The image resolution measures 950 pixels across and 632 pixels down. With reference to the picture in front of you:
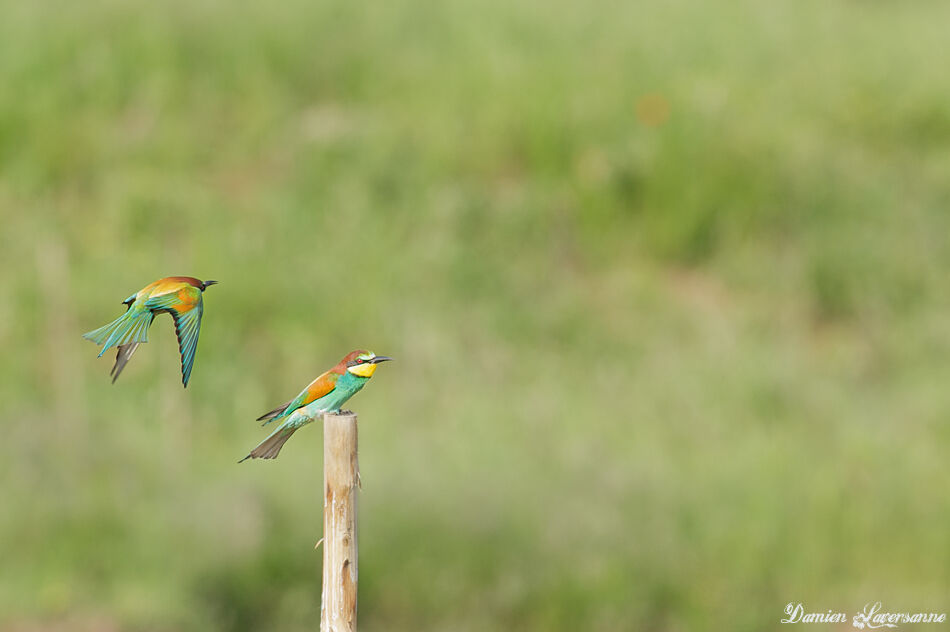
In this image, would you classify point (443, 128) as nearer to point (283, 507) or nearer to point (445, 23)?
point (445, 23)

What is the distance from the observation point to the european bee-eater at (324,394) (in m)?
2.18

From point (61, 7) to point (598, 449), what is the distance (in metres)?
5.89

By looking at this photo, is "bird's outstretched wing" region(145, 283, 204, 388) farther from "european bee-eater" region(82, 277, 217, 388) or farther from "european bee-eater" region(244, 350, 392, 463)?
"european bee-eater" region(244, 350, 392, 463)

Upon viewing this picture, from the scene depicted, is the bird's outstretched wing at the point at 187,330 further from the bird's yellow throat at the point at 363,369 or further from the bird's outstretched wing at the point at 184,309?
the bird's yellow throat at the point at 363,369

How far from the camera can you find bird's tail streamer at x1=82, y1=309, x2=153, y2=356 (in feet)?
6.25

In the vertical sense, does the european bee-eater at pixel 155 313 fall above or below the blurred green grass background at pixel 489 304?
below

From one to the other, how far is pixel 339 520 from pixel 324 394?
0.35 metres

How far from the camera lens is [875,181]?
32.7 feet

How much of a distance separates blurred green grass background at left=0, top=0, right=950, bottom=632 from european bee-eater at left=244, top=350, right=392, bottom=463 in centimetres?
369

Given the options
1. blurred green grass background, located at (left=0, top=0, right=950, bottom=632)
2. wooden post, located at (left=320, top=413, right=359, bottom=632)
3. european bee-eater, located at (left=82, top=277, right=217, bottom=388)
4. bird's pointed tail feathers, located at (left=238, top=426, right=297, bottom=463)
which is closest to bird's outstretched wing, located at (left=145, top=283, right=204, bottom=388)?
european bee-eater, located at (left=82, top=277, right=217, bottom=388)

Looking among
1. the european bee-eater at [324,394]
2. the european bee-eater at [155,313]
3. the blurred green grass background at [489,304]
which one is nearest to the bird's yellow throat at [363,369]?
the european bee-eater at [324,394]

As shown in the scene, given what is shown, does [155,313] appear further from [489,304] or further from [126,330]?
[489,304]

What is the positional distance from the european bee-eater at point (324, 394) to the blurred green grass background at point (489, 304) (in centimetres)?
369

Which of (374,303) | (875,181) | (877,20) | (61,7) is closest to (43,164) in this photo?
(61,7)
